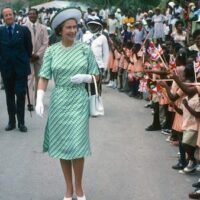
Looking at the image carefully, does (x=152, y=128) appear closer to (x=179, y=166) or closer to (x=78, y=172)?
(x=179, y=166)

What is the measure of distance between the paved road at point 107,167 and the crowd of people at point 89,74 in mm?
278

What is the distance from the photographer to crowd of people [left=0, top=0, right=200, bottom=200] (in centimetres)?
599

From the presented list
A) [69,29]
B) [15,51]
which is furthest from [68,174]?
[15,51]

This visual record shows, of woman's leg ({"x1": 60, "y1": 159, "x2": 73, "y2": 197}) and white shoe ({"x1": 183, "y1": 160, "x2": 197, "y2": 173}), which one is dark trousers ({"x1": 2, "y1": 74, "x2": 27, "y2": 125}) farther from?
woman's leg ({"x1": 60, "y1": 159, "x2": 73, "y2": 197})

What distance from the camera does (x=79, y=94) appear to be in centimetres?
602

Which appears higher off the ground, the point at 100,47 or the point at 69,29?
the point at 69,29

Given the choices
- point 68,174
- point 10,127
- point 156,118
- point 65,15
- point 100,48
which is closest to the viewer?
point 65,15

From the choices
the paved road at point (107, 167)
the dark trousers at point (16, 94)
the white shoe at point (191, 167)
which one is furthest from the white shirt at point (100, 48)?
the white shoe at point (191, 167)

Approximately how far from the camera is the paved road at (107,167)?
6548 millimetres

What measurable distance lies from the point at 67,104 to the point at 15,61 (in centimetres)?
393

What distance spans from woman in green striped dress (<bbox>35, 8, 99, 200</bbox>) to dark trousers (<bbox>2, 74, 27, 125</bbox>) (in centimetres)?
371

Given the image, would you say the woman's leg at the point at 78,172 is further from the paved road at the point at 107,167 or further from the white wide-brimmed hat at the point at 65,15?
the white wide-brimmed hat at the point at 65,15

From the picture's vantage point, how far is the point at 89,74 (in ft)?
19.9

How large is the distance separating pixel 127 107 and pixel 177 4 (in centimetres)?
1014
